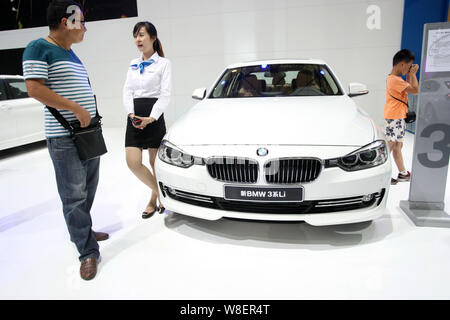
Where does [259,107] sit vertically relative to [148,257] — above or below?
above

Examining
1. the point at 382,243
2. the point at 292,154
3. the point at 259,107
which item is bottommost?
the point at 382,243

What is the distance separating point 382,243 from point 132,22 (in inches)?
277

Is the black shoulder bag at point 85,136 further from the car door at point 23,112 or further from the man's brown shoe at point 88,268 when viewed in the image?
the car door at point 23,112

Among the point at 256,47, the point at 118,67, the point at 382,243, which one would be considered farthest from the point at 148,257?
the point at 118,67

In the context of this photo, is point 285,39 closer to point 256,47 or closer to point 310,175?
point 256,47

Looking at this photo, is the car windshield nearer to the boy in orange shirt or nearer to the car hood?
the car hood

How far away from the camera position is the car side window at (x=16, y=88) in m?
4.81

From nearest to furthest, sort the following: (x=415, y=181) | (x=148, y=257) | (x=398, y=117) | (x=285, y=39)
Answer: (x=148, y=257) → (x=415, y=181) → (x=398, y=117) → (x=285, y=39)

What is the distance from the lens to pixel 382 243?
6.64 ft

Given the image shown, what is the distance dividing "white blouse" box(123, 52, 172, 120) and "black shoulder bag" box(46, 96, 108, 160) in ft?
1.85

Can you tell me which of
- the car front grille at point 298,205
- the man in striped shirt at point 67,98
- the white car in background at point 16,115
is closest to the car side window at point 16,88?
the white car in background at point 16,115

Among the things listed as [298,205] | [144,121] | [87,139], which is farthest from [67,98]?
[298,205]

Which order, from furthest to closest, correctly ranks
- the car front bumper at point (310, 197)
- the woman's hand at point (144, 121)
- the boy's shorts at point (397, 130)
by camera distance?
the boy's shorts at point (397, 130) < the woman's hand at point (144, 121) < the car front bumper at point (310, 197)

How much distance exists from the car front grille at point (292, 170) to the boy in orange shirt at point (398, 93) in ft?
5.82
